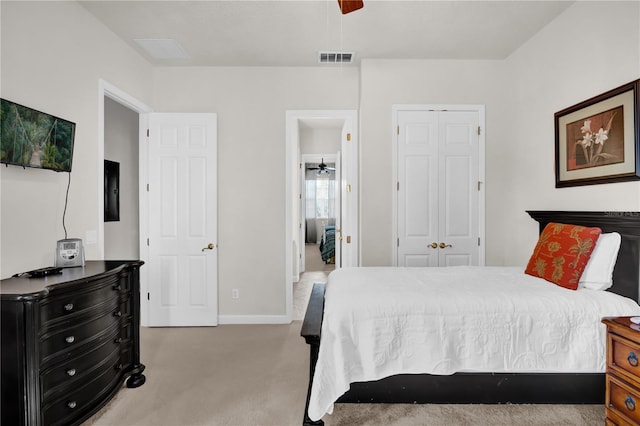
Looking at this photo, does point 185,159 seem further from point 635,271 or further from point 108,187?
point 635,271

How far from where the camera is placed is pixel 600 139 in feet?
8.02

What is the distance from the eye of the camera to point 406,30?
3031 mm

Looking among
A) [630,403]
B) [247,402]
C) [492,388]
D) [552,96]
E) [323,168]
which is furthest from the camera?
[323,168]

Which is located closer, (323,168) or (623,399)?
(623,399)

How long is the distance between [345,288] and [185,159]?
101 inches

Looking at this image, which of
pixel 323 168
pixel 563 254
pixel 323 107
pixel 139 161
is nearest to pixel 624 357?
pixel 563 254

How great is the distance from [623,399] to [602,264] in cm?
84

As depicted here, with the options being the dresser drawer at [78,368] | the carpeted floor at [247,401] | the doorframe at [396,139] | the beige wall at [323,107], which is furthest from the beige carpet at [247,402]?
the doorframe at [396,139]

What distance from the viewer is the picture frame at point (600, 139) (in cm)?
218

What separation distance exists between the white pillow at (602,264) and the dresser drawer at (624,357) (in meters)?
0.49

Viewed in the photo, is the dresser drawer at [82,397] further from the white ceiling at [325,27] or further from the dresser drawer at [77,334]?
the white ceiling at [325,27]

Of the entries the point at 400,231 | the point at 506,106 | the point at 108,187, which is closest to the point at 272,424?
the point at 400,231

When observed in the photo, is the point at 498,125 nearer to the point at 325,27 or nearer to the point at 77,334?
the point at 325,27

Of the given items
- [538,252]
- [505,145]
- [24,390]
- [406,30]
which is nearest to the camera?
[24,390]
